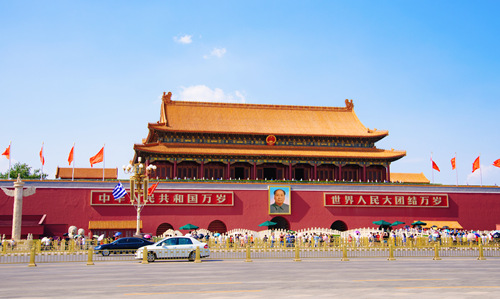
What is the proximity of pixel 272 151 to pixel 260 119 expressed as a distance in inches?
213

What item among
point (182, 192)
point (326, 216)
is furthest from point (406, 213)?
point (182, 192)

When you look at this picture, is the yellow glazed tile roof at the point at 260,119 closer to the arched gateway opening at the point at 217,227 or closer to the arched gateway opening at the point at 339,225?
the arched gateway opening at the point at 339,225

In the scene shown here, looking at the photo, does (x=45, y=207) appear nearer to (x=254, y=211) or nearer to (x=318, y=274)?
(x=254, y=211)

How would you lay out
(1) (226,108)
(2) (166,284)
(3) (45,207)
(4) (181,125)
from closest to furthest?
(2) (166,284), (3) (45,207), (4) (181,125), (1) (226,108)

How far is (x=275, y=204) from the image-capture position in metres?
41.7

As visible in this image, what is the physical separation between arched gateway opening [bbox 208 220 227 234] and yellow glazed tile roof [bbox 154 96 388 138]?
9156 millimetres

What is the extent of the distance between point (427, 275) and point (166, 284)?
8184mm

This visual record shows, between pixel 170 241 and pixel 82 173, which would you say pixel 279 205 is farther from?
pixel 82 173

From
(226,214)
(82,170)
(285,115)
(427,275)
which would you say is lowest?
(427,275)

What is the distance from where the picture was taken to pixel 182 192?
4062cm

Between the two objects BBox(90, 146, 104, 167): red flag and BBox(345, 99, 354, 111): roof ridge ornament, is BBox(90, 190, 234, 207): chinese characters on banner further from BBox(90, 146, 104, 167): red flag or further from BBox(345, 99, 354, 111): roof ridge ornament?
BBox(345, 99, 354, 111): roof ridge ornament

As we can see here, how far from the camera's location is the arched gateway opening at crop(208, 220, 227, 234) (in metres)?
41.0

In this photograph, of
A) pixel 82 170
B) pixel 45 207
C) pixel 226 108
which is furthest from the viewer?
pixel 82 170

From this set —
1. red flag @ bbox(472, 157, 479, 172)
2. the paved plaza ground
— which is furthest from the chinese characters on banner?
red flag @ bbox(472, 157, 479, 172)
